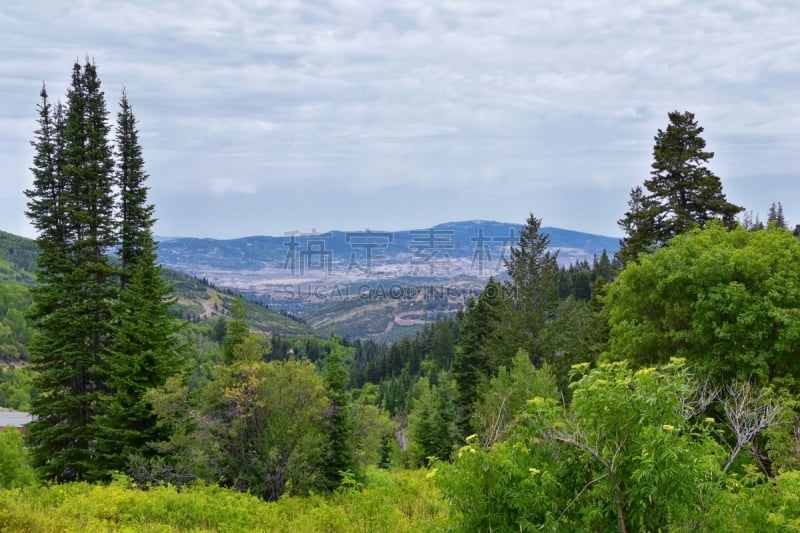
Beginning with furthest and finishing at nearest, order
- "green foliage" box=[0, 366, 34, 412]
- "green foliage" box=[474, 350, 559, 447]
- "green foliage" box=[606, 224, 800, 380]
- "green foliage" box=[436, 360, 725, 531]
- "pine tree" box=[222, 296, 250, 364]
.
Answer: "green foliage" box=[0, 366, 34, 412]
"green foliage" box=[474, 350, 559, 447]
"pine tree" box=[222, 296, 250, 364]
"green foliage" box=[606, 224, 800, 380]
"green foliage" box=[436, 360, 725, 531]

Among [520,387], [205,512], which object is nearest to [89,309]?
[205,512]

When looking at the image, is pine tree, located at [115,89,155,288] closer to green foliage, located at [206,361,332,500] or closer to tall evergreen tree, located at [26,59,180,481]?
tall evergreen tree, located at [26,59,180,481]

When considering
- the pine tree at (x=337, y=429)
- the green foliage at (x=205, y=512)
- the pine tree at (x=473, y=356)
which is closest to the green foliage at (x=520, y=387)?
the pine tree at (x=473, y=356)

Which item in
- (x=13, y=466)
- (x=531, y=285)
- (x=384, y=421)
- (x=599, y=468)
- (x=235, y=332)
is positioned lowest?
(x=13, y=466)

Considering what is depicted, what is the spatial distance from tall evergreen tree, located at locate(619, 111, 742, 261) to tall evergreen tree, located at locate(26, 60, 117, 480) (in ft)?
78.8

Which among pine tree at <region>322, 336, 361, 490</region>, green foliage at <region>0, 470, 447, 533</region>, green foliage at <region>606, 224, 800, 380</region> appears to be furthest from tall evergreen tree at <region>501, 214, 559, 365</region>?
green foliage at <region>0, 470, 447, 533</region>

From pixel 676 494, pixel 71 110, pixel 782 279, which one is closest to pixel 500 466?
pixel 676 494

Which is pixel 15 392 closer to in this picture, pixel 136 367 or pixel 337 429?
pixel 136 367

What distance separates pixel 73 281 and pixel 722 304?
2420 cm

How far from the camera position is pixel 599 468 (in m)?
6.57

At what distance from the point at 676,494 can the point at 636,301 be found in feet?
Answer: 48.7

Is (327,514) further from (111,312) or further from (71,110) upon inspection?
(71,110)

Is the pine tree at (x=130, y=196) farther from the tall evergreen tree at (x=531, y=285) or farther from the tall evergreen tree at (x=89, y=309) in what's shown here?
the tall evergreen tree at (x=531, y=285)

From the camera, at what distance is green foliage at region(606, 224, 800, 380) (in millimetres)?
16172
